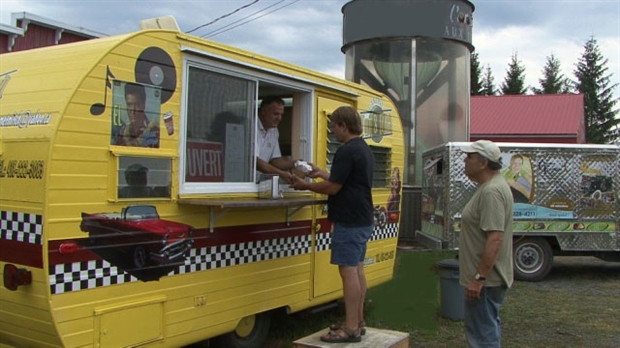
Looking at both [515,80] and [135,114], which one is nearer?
[135,114]

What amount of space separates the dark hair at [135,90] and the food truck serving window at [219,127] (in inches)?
14.3

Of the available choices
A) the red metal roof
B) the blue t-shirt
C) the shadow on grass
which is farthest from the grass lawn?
the red metal roof

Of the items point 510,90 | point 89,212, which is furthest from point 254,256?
point 510,90

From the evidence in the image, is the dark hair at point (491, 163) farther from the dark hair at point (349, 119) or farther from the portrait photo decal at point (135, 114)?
the portrait photo decal at point (135, 114)

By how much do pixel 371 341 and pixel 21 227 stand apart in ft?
8.55

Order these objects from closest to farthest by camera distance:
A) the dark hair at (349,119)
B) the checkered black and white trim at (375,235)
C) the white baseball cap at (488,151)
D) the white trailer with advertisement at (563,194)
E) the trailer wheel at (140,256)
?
the trailer wheel at (140,256), the white baseball cap at (488,151), the dark hair at (349,119), the checkered black and white trim at (375,235), the white trailer with advertisement at (563,194)

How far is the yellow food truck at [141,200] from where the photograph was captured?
326cm

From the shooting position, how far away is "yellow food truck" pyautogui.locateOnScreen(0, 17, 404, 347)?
10.7ft

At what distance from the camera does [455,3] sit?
1323cm

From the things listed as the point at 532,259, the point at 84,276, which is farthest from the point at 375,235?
the point at 532,259

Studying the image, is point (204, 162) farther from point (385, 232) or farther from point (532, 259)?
point (532, 259)

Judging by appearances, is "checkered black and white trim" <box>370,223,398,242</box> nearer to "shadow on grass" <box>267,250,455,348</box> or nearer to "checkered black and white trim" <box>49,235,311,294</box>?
"shadow on grass" <box>267,250,455,348</box>

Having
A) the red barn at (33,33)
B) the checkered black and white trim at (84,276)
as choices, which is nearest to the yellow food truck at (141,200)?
the checkered black and white trim at (84,276)

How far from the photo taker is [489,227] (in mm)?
3812
